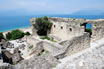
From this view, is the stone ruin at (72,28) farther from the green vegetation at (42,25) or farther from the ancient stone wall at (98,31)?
the green vegetation at (42,25)

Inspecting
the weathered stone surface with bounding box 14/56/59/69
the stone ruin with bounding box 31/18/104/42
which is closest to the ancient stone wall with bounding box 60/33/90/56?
the weathered stone surface with bounding box 14/56/59/69

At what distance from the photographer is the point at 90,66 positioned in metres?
5.24

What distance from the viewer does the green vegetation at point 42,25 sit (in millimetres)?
22227

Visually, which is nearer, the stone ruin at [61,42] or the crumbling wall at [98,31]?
the stone ruin at [61,42]

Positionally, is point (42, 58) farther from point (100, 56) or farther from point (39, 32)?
point (39, 32)

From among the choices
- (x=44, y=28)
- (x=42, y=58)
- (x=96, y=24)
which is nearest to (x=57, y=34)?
(x=44, y=28)

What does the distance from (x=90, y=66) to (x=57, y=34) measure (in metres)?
15.8

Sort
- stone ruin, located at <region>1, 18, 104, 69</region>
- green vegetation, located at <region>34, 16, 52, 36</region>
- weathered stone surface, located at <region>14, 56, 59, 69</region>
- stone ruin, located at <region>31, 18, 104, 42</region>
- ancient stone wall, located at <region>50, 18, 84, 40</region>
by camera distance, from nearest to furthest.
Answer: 1. weathered stone surface, located at <region>14, 56, 59, 69</region>
2. stone ruin, located at <region>1, 18, 104, 69</region>
3. stone ruin, located at <region>31, 18, 104, 42</region>
4. ancient stone wall, located at <region>50, 18, 84, 40</region>
5. green vegetation, located at <region>34, 16, 52, 36</region>

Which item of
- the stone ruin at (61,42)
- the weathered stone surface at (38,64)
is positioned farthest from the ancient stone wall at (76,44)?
the weathered stone surface at (38,64)

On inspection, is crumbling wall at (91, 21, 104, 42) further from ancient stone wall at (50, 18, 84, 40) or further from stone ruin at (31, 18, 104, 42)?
ancient stone wall at (50, 18, 84, 40)

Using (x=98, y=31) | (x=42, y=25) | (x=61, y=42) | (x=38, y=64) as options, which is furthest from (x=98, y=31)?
(x=42, y=25)

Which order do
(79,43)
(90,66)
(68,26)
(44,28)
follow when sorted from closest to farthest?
1. (90,66)
2. (79,43)
3. (68,26)
4. (44,28)

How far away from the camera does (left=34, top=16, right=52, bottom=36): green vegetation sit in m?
22.2

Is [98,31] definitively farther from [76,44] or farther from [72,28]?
[76,44]
